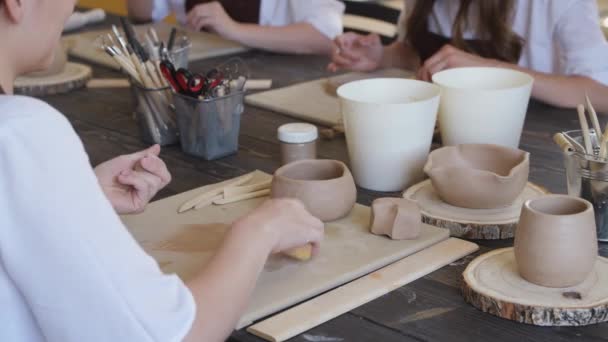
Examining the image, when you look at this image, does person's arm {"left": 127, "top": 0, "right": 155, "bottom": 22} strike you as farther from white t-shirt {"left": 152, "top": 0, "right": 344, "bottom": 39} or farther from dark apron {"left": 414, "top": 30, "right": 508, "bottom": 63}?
dark apron {"left": 414, "top": 30, "right": 508, "bottom": 63}

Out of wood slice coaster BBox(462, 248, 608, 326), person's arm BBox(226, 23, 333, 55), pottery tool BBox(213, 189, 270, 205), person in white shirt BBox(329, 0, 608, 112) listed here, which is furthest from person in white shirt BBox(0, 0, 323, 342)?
person's arm BBox(226, 23, 333, 55)

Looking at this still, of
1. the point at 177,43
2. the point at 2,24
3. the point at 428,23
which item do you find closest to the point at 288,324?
the point at 2,24

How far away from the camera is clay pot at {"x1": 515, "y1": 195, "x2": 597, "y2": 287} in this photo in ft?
Result: 2.82

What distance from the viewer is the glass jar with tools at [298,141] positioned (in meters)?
1.29

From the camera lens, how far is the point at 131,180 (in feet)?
3.65

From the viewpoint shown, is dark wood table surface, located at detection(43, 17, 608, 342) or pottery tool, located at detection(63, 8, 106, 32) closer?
dark wood table surface, located at detection(43, 17, 608, 342)

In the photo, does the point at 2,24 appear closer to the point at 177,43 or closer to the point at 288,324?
the point at 288,324

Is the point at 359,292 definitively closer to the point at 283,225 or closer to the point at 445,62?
the point at 283,225

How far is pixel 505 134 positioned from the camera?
1.31 meters

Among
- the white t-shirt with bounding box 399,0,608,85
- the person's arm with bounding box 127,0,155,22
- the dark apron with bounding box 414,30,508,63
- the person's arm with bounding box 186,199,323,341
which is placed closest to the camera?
the person's arm with bounding box 186,199,323,341

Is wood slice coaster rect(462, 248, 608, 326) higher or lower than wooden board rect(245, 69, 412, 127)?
higher

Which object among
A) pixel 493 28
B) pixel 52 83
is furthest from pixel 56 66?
pixel 493 28

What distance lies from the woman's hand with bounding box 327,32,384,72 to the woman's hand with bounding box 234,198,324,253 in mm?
1028

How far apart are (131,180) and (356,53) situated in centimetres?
102
